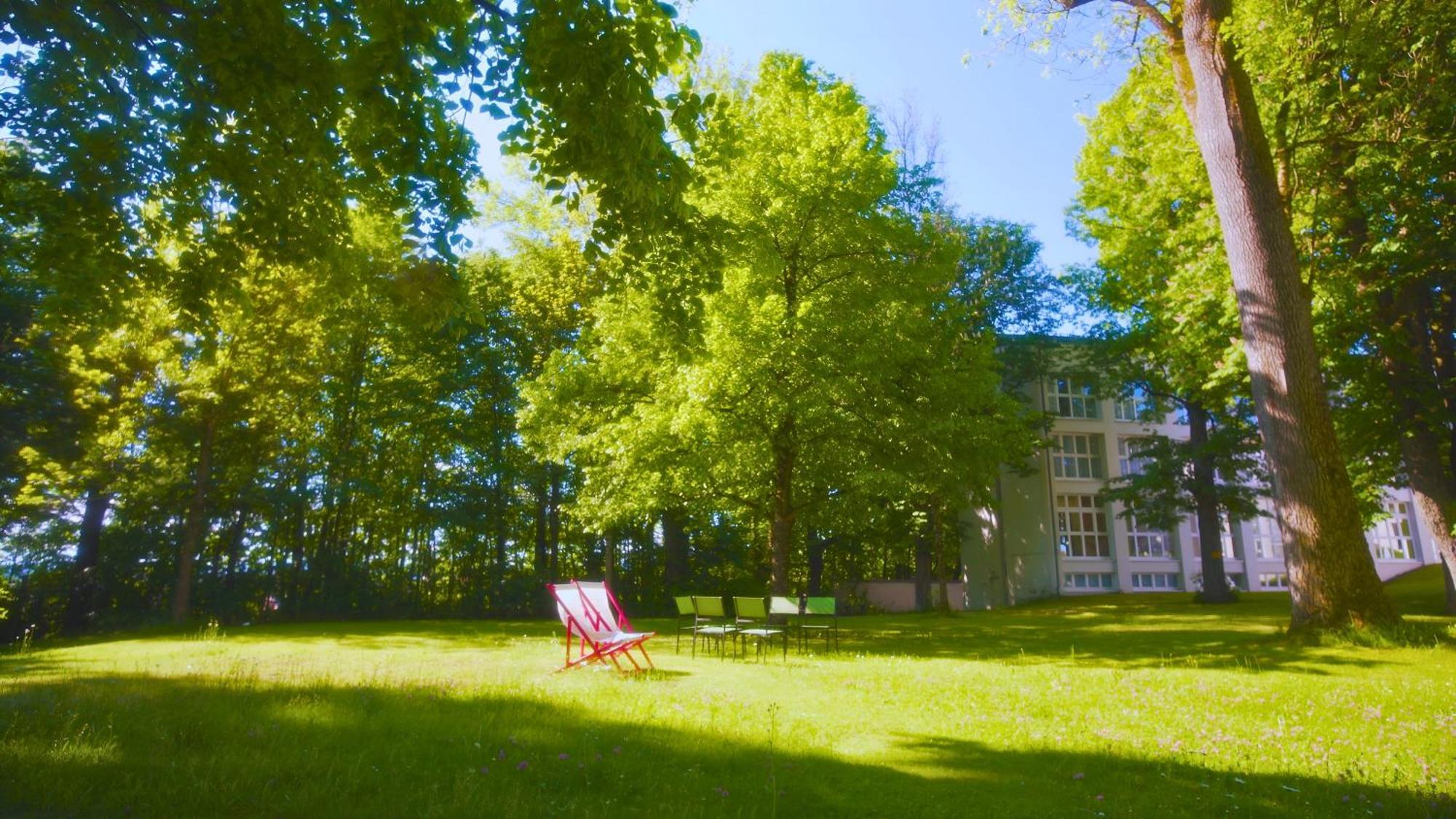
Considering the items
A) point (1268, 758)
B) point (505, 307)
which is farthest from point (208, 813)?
point (505, 307)

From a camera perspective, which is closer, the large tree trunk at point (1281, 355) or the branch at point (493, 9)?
the branch at point (493, 9)

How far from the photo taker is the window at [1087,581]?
38125mm

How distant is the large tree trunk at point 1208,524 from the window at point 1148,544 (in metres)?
10.8

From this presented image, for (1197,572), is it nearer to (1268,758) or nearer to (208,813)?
(1268,758)

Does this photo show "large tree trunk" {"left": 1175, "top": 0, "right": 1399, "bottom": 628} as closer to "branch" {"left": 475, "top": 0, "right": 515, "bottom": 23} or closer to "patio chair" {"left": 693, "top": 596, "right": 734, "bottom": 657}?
"patio chair" {"left": 693, "top": 596, "right": 734, "bottom": 657}

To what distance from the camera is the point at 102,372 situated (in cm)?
2138

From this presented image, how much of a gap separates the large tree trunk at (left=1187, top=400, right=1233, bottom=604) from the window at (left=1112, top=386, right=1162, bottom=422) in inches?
70.9

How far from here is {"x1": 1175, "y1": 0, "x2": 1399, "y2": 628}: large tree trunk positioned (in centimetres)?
1120

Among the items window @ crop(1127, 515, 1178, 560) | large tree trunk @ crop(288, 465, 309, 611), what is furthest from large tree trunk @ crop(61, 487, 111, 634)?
window @ crop(1127, 515, 1178, 560)

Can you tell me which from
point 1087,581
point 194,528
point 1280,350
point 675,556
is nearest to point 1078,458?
point 1087,581

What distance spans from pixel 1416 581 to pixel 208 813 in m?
42.3

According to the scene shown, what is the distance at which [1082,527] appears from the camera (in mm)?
39719

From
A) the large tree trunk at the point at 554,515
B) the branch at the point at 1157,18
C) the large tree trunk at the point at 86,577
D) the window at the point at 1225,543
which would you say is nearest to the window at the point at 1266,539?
the window at the point at 1225,543

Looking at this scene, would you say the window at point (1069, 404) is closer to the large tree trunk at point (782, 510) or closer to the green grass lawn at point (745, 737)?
the large tree trunk at point (782, 510)
